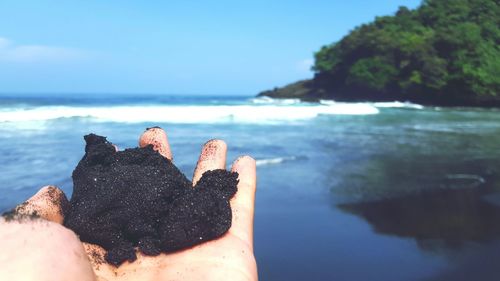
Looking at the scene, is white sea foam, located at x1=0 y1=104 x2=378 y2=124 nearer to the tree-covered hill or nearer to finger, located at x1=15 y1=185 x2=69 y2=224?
finger, located at x1=15 y1=185 x2=69 y2=224

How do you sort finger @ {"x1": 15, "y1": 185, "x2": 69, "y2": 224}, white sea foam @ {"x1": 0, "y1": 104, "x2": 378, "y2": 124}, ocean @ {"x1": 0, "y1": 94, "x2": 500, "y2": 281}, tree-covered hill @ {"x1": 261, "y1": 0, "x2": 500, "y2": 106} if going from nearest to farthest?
1. finger @ {"x1": 15, "y1": 185, "x2": 69, "y2": 224}
2. ocean @ {"x1": 0, "y1": 94, "x2": 500, "y2": 281}
3. white sea foam @ {"x1": 0, "y1": 104, "x2": 378, "y2": 124}
4. tree-covered hill @ {"x1": 261, "y1": 0, "x2": 500, "y2": 106}

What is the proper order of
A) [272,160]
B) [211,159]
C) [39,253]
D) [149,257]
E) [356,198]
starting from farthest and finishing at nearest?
1. [272,160]
2. [356,198]
3. [211,159]
4. [149,257]
5. [39,253]

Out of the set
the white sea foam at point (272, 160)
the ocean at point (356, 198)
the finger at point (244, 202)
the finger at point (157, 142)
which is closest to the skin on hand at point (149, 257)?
the finger at point (244, 202)

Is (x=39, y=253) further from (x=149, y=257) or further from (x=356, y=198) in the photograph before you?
(x=356, y=198)

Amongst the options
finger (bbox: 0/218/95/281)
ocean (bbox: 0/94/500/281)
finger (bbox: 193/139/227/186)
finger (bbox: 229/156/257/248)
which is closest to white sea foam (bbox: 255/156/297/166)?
ocean (bbox: 0/94/500/281)

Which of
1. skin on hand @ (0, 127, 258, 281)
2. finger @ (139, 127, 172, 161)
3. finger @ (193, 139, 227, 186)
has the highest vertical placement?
finger @ (139, 127, 172, 161)

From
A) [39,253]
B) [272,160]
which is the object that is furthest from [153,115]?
[39,253]

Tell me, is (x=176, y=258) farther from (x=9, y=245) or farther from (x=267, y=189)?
(x=267, y=189)
